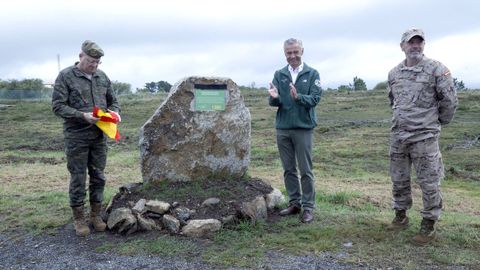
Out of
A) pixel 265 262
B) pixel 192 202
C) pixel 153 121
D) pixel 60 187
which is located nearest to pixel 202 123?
pixel 153 121

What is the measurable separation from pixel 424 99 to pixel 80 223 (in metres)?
4.33

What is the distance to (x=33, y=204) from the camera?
308 inches

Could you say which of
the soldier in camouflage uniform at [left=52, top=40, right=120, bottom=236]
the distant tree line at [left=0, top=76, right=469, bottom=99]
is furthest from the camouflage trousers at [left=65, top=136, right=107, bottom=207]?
the distant tree line at [left=0, top=76, right=469, bottom=99]

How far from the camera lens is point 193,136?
6875 mm

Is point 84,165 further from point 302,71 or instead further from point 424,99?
point 424,99

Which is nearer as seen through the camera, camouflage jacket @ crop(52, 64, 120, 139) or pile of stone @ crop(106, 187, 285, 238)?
camouflage jacket @ crop(52, 64, 120, 139)

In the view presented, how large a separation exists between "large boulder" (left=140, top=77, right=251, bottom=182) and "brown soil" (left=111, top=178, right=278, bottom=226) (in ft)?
0.53

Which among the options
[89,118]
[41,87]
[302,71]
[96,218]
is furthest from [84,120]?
[41,87]

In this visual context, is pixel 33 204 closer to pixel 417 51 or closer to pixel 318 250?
pixel 318 250

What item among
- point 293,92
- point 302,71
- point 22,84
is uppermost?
point 22,84

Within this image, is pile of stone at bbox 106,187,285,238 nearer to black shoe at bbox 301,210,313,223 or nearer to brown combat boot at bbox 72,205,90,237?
brown combat boot at bbox 72,205,90,237

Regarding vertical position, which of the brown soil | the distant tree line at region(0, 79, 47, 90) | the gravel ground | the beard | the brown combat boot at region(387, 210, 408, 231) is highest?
the distant tree line at region(0, 79, 47, 90)

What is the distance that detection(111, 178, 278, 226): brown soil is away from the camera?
6.31 meters

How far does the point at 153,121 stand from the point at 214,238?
1870 millimetres
